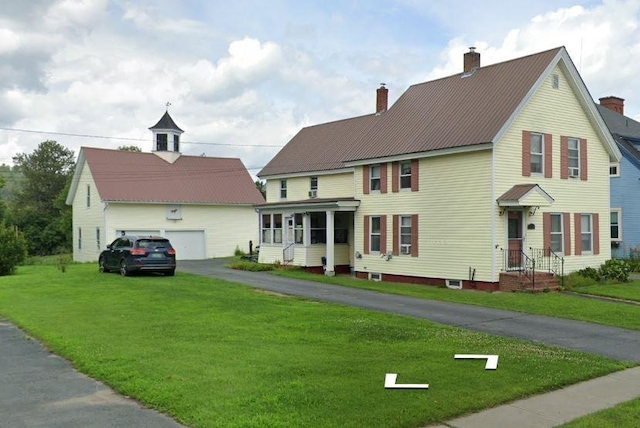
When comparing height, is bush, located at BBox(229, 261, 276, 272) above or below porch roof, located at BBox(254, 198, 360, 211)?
below

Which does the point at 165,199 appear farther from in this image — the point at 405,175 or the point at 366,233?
the point at 405,175

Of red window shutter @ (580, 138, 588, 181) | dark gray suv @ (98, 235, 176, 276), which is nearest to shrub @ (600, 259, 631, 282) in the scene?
red window shutter @ (580, 138, 588, 181)

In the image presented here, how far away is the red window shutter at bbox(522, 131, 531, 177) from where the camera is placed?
74.3 feet

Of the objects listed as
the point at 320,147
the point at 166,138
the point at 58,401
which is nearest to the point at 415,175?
the point at 320,147

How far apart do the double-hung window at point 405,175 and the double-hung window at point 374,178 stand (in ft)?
4.89

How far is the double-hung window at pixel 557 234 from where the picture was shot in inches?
931

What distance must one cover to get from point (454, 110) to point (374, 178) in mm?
4537

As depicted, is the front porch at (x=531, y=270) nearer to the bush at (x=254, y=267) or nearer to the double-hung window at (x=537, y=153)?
the double-hung window at (x=537, y=153)

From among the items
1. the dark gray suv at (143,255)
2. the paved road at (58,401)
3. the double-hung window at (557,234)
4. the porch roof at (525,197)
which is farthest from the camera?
the double-hung window at (557,234)

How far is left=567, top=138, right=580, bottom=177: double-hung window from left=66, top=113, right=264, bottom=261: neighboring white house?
2469cm

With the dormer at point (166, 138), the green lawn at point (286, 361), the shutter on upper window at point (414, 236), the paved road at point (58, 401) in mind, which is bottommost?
the paved road at point (58, 401)

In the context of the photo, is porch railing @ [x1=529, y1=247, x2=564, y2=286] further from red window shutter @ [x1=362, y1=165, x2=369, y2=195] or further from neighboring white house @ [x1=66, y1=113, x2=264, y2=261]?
neighboring white house @ [x1=66, y1=113, x2=264, y2=261]

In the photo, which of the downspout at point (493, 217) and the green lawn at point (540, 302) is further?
the downspout at point (493, 217)

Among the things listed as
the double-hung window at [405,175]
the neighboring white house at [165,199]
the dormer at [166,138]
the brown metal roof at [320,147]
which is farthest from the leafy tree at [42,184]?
the double-hung window at [405,175]
